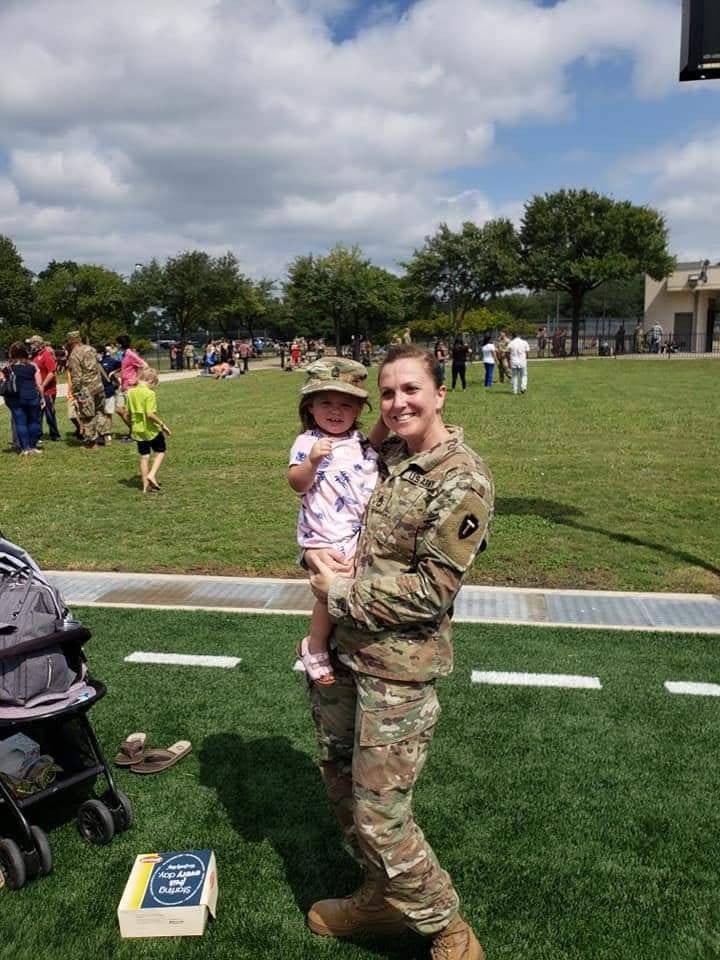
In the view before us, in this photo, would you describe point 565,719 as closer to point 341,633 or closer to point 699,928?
point 699,928

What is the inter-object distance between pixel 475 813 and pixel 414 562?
1736mm

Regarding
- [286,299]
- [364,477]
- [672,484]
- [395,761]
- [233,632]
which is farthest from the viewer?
[286,299]

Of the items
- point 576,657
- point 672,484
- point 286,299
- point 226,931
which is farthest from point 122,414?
point 286,299

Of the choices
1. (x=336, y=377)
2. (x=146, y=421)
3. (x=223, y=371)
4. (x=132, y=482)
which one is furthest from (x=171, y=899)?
(x=223, y=371)

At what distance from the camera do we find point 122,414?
46.7ft

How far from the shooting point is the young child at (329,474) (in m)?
2.50

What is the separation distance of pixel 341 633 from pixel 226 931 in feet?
4.20

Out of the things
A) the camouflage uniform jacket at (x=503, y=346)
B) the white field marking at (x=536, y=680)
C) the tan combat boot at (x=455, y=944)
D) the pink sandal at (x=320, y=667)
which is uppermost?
the camouflage uniform jacket at (x=503, y=346)

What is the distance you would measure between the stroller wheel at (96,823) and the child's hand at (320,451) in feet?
6.09

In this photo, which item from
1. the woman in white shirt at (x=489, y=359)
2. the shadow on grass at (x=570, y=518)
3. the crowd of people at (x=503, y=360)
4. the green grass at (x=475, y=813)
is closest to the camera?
the green grass at (x=475, y=813)

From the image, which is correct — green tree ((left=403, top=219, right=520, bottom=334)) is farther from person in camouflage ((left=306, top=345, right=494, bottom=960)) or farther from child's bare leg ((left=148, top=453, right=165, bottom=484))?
person in camouflage ((left=306, top=345, right=494, bottom=960))

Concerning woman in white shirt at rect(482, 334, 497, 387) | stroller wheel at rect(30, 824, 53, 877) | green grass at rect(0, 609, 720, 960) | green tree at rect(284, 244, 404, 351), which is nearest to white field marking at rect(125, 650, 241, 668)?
green grass at rect(0, 609, 720, 960)

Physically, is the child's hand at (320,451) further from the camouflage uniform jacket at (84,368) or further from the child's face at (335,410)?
the camouflage uniform jacket at (84,368)

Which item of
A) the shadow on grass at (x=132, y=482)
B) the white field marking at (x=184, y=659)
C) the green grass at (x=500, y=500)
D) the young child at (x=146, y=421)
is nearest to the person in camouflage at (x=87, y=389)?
the green grass at (x=500, y=500)
